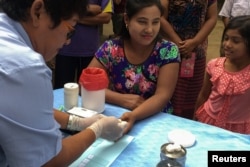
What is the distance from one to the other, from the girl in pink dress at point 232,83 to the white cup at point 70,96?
777 millimetres

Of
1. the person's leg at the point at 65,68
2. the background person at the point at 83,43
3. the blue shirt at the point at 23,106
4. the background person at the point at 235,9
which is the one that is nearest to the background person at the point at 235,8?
the background person at the point at 235,9

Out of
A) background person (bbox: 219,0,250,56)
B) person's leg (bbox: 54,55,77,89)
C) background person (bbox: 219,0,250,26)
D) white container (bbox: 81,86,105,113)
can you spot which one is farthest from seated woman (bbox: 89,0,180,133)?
background person (bbox: 219,0,250,26)

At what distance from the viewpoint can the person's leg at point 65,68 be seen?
2.41 meters

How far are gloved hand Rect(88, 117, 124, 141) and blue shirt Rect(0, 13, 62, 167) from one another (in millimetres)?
350

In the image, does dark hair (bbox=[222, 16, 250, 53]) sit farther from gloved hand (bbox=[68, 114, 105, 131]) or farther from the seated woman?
gloved hand (bbox=[68, 114, 105, 131])

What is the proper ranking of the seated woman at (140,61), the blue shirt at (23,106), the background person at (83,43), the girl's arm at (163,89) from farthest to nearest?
1. the background person at (83,43)
2. the seated woman at (140,61)
3. the girl's arm at (163,89)
4. the blue shirt at (23,106)

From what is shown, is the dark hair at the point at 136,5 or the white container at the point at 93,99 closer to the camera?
the white container at the point at 93,99

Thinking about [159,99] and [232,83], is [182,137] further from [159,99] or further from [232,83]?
[232,83]

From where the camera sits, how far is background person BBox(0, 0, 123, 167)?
0.81 metres

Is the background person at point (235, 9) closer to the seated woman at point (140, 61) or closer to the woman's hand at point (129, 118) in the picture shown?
the seated woman at point (140, 61)

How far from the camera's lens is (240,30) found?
5.70 ft

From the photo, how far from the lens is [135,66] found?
5.71 ft

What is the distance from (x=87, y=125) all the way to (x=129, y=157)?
221 millimetres

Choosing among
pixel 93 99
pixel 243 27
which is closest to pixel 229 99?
pixel 243 27
